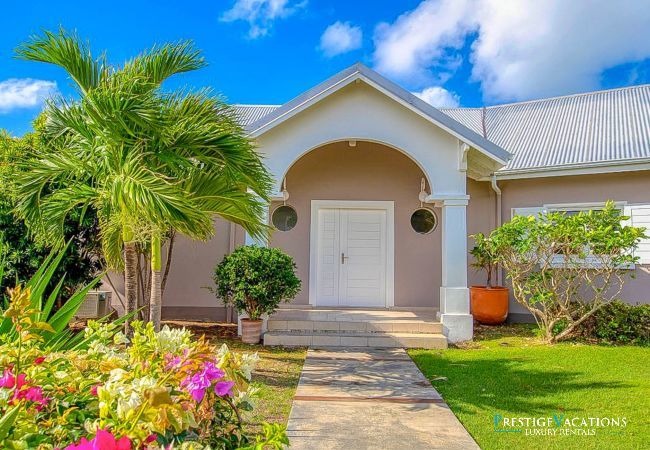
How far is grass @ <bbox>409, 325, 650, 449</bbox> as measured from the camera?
409cm

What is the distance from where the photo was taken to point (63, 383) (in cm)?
152

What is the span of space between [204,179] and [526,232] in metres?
6.34

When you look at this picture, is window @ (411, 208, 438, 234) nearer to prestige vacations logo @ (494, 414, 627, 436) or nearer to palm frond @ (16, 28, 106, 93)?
prestige vacations logo @ (494, 414, 627, 436)

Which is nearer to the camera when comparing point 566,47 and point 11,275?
point 11,275

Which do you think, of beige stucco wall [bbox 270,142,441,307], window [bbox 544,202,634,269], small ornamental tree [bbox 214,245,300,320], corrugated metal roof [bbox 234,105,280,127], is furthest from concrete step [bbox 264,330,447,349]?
corrugated metal roof [bbox 234,105,280,127]

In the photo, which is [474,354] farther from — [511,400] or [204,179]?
[204,179]

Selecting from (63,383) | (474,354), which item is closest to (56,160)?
(63,383)

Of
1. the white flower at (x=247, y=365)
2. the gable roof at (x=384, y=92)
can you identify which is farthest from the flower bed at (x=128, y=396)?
the gable roof at (x=384, y=92)

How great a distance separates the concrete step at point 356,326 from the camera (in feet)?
27.2

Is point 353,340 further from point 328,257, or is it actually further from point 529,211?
point 529,211

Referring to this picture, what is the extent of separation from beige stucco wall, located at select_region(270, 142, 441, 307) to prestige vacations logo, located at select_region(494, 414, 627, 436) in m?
6.00

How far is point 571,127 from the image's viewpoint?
1196 centimetres

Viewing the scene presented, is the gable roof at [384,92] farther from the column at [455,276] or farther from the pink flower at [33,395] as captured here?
the pink flower at [33,395]

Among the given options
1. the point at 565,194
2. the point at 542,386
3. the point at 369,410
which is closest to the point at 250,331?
the point at 369,410
